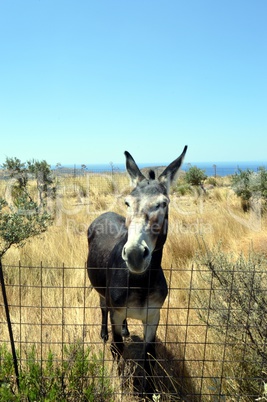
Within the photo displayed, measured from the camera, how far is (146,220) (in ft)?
8.50

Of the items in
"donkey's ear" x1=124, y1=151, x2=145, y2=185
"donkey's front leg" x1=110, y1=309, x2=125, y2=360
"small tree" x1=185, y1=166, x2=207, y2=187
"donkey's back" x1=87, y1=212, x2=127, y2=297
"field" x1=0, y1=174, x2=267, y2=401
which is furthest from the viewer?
"small tree" x1=185, y1=166, x2=207, y2=187

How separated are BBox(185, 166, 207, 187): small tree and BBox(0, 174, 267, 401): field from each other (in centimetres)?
670

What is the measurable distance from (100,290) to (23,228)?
2559mm

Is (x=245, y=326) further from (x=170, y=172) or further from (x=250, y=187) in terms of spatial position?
(x=250, y=187)

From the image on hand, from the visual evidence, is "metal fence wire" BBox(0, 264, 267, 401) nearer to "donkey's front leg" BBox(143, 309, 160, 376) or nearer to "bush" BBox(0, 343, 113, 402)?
"bush" BBox(0, 343, 113, 402)

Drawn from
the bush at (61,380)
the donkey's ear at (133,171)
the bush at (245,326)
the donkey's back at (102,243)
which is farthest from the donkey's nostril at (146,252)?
the donkey's back at (102,243)

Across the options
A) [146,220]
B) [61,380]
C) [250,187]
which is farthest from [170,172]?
[250,187]

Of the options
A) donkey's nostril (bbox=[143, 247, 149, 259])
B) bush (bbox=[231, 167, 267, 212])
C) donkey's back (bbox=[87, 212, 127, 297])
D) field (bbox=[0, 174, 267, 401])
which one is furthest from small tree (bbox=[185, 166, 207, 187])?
donkey's nostril (bbox=[143, 247, 149, 259])

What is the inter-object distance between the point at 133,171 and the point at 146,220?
3.00 feet

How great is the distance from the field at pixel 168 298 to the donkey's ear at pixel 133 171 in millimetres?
1028

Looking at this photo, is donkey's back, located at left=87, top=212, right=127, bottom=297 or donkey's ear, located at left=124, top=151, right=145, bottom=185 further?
donkey's back, located at left=87, top=212, right=127, bottom=297

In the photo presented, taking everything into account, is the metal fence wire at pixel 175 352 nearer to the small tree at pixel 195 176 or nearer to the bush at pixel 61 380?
the bush at pixel 61 380

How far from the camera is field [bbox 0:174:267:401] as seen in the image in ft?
9.62

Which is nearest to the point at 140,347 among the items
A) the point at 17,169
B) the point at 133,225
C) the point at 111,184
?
the point at 133,225
